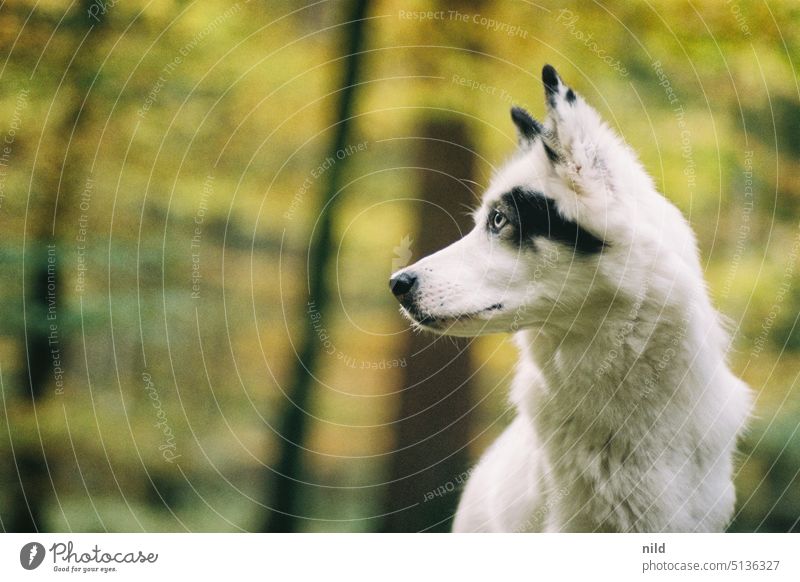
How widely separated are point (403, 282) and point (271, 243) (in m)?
0.39

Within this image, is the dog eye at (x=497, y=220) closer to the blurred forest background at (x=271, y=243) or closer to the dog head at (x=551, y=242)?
the dog head at (x=551, y=242)

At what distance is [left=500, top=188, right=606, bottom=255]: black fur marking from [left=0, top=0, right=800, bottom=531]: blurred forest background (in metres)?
0.26

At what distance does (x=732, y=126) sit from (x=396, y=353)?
84 cm

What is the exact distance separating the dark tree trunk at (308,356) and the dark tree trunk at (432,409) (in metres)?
0.18

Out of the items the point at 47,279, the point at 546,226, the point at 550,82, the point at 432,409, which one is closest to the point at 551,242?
the point at 546,226

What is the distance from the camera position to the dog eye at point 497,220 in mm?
1193
